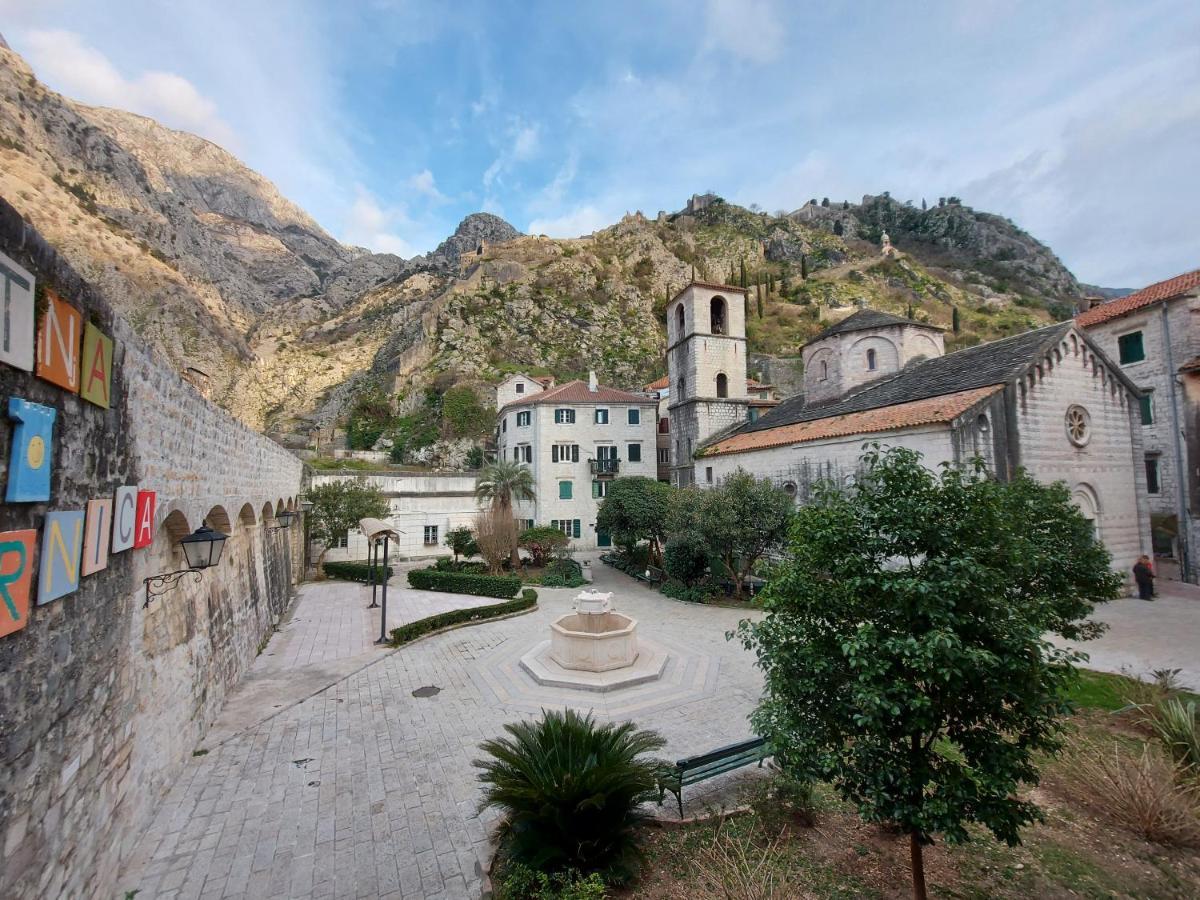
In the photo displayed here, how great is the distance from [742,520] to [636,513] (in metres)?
5.77

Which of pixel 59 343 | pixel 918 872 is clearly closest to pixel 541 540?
pixel 918 872

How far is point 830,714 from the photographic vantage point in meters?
4.02

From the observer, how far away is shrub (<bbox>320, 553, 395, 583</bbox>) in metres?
22.3

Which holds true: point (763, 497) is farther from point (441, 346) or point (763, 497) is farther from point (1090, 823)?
point (441, 346)

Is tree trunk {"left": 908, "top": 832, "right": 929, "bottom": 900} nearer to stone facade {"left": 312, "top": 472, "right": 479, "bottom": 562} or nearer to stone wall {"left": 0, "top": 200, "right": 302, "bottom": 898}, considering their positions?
stone wall {"left": 0, "top": 200, "right": 302, "bottom": 898}

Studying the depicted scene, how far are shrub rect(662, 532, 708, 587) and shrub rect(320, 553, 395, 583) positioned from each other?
42.9 ft

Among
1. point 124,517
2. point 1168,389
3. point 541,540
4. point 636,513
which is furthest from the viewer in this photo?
point 541,540

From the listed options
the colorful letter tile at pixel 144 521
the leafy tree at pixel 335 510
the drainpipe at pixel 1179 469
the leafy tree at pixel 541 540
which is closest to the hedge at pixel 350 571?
the leafy tree at pixel 335 510

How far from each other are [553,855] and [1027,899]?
4.25 meters

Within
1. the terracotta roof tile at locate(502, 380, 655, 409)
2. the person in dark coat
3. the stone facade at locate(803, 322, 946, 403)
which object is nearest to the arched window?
the terracotta roof tile at locate(502, 380, 655, 409)

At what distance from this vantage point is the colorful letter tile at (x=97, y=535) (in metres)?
3.92

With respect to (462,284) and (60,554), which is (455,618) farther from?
(462,284)

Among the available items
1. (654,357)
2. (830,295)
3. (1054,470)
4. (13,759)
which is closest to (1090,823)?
(13,759)

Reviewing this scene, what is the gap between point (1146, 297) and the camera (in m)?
19.2
